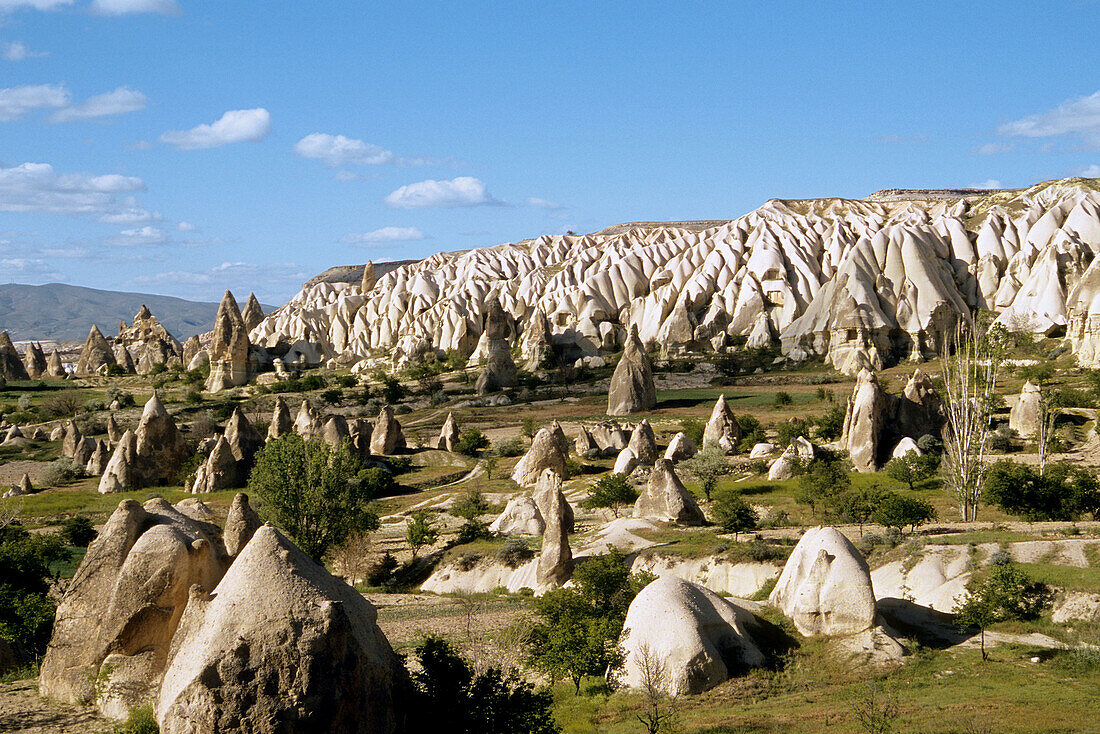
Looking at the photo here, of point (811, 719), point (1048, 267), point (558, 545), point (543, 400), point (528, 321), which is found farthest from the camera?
point (528, 321)

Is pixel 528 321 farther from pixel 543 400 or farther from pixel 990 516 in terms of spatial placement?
pixel 990 516

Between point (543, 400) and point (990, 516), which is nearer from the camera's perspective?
point (990, 516)

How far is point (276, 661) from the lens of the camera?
936cm

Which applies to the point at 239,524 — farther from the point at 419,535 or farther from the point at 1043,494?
the point at 1043,494

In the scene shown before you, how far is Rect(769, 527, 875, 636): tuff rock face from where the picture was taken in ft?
59.8

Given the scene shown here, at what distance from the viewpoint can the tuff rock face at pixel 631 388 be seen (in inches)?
2356

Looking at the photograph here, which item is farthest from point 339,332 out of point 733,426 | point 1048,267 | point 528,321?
point 733,426

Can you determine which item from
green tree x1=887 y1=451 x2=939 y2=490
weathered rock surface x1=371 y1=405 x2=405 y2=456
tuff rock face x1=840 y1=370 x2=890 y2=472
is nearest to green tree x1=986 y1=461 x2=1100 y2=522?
green tree x1=887 y1=451 x2=939 y2=490

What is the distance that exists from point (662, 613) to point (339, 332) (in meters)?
121

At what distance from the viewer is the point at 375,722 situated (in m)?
9.87

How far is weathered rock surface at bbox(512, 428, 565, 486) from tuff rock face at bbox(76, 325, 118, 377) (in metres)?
74.5

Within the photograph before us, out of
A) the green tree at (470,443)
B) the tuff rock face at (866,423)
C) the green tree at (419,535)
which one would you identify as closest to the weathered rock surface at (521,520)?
the green tree at (419,535)

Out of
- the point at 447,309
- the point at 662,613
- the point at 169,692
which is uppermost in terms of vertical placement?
the point at 447,309

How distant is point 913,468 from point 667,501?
10365mm
